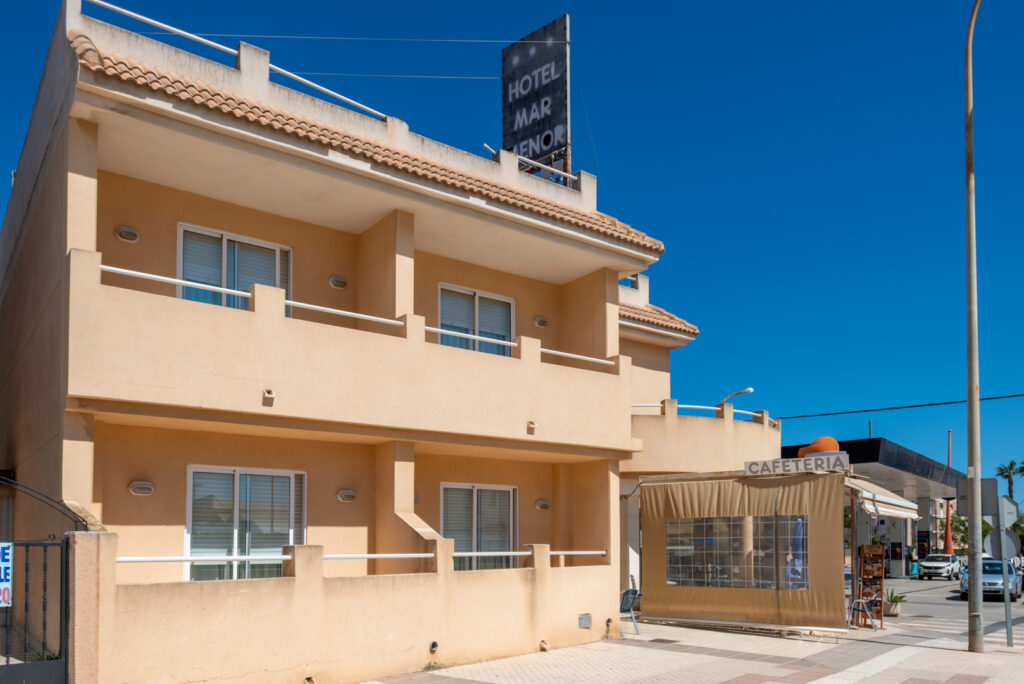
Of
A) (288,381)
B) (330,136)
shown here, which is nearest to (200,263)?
(288,381)

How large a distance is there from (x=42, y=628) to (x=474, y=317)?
9165 mm

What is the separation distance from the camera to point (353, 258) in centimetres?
1609

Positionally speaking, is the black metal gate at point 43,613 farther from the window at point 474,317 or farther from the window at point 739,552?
the window at point 739,552

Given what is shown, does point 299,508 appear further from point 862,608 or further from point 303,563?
point 862,608

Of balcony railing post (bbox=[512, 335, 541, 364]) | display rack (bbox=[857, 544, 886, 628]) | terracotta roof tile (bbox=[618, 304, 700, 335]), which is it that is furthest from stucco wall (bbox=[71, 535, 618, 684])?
terracotta roof tile (bbox=[618, 304, 700, 335])

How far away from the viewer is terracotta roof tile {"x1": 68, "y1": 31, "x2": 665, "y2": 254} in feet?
39.2

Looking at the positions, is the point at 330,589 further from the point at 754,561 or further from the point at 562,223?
the point at 754,561

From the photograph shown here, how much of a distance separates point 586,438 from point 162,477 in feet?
23.7

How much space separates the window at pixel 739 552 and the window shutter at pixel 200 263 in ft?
33.6

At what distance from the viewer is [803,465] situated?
17.4m

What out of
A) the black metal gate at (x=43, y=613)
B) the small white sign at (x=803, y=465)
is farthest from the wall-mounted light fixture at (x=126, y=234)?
the small white sign at (x=803, y=465)

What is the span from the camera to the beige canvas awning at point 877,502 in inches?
701

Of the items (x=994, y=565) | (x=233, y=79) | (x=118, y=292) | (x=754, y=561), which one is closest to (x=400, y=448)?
(x=118, y=292)

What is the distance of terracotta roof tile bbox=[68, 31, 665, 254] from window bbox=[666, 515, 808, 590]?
18.3 feet
